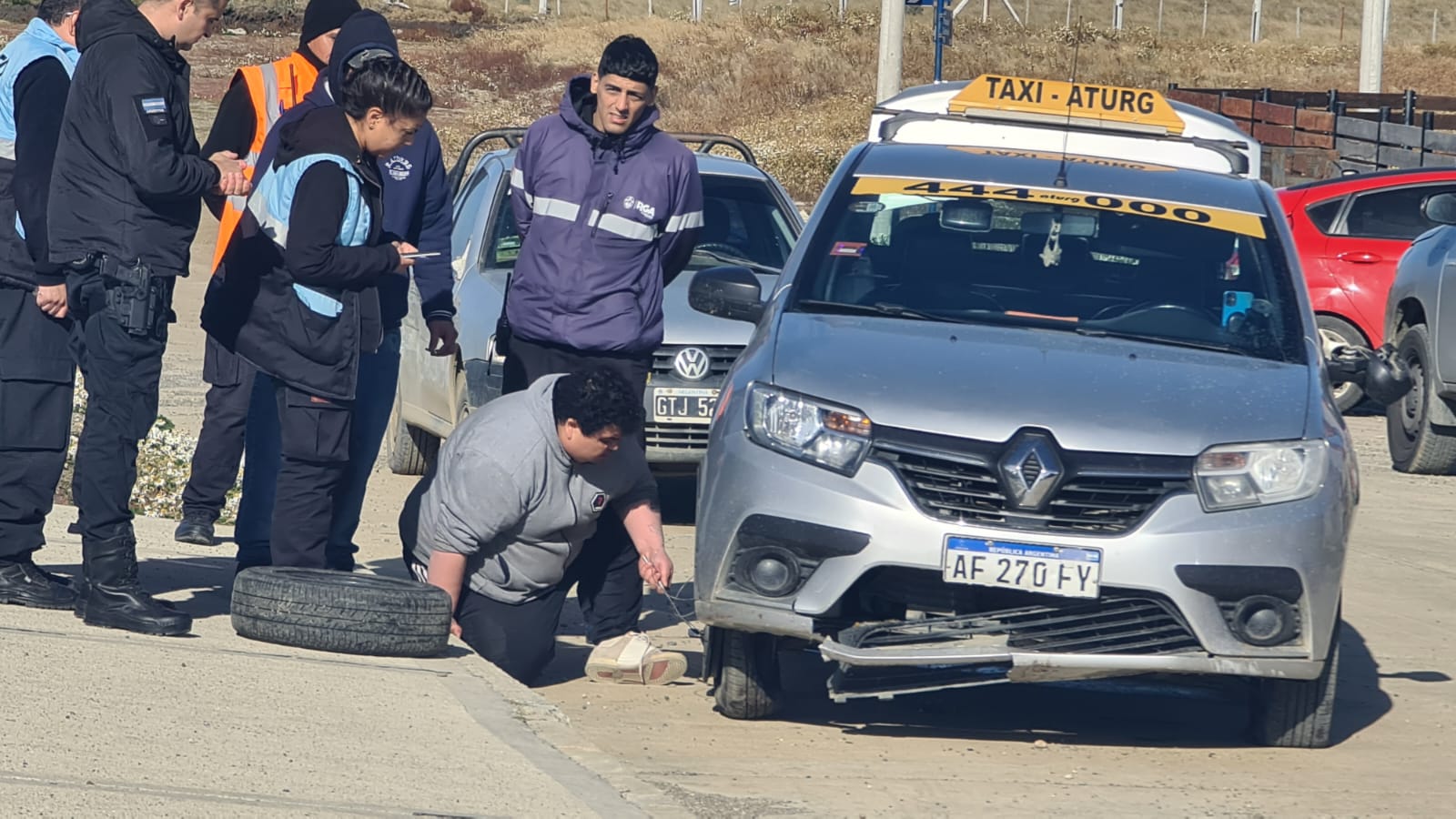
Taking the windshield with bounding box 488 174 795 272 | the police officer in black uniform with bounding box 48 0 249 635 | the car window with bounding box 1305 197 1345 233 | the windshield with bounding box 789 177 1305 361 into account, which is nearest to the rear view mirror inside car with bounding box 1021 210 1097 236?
the windshield with bounding box 789 177 1305 361

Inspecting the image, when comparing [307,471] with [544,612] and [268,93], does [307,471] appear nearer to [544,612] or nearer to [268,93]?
[544,612]

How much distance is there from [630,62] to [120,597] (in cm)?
242

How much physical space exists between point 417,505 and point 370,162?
3.65 ft

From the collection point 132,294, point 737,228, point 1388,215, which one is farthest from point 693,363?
point 1388,215

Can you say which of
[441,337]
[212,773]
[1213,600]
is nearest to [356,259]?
[441,337]

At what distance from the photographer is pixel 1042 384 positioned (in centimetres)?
590

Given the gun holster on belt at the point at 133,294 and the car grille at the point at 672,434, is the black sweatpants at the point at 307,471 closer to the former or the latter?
the gun holster on belt at the point at 133,294

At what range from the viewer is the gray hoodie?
21.0 feet

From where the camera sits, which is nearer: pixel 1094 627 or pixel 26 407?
pixel 1094 627

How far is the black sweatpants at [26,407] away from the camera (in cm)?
634

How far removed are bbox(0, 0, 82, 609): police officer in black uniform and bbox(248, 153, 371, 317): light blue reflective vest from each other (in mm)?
623

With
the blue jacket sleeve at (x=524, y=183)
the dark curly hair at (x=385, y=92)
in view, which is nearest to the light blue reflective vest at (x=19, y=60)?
the dark curly hair at (x=385, y=92)

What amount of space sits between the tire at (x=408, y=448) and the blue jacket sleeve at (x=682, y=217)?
413 cm

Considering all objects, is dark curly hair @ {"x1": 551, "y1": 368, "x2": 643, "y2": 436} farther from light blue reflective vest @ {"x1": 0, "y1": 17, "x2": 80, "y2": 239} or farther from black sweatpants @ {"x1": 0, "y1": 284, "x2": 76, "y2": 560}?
light blue reflective vest @ {"x1": 0, "y1": 17, "x2": 80, "y2": 239}
